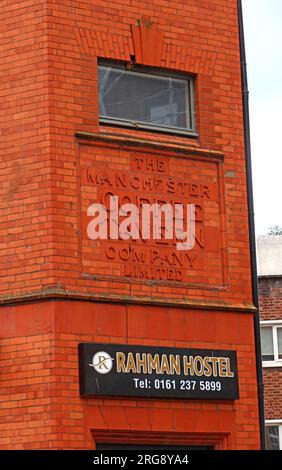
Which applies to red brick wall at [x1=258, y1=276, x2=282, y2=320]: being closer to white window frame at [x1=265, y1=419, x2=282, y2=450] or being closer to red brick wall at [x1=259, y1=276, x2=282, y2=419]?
red brick wall at [x1=259, y1=276, x2=282, y2=419]

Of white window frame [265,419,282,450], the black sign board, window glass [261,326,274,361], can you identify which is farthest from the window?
window glass [261,326,274,361]

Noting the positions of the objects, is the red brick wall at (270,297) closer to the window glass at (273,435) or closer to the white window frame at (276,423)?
the white window frame at (276,423)

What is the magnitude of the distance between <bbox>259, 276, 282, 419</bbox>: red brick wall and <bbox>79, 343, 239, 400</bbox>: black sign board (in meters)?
19.6

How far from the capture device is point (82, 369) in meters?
14.3

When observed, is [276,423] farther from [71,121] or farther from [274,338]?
[71,121]

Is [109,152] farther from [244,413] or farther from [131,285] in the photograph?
[244,413]

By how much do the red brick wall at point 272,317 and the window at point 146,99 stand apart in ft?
63.1

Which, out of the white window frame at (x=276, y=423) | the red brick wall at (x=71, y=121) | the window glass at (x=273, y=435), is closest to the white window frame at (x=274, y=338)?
the white window frame at (x=276, y=423)

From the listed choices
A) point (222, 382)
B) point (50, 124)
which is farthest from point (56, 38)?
point (222, 382)

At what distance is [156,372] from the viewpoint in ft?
48.5

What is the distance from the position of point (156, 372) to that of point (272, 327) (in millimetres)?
21456

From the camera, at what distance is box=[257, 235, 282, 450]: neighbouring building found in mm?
34688

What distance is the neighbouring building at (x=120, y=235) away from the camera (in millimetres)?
14352

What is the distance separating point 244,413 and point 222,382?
1.70 feet
